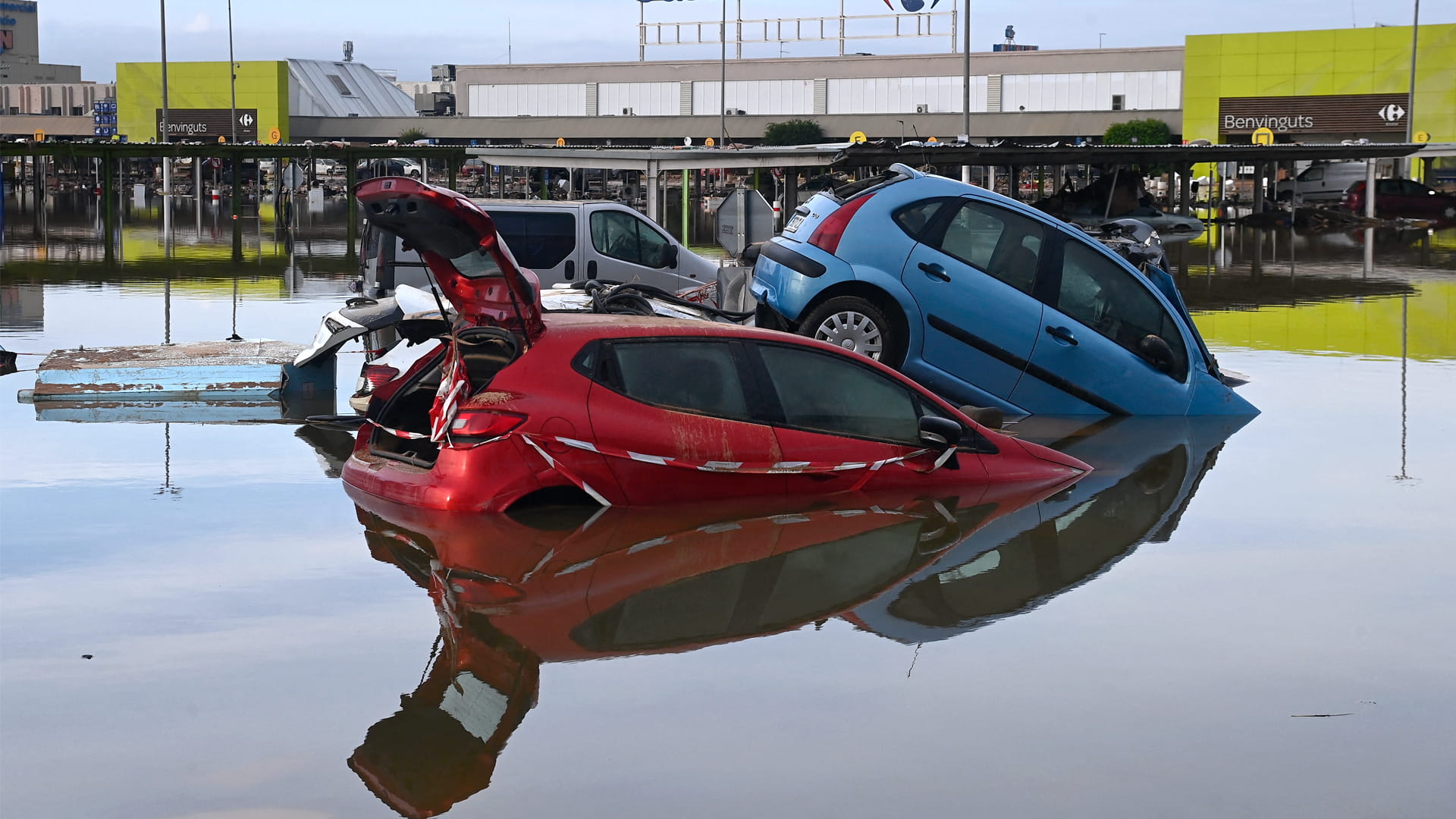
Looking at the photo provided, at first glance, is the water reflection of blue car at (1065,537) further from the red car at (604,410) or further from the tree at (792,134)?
the tree at (792,134)

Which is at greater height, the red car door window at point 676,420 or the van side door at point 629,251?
the van side door at point 629,251

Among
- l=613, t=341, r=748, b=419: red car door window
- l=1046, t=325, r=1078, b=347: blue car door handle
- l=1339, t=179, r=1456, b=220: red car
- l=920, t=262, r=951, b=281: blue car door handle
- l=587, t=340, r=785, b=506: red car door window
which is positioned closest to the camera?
l=587, t=340, r=785, b=506: red car door window

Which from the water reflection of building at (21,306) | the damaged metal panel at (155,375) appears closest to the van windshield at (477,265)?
the damaged metal panel at (155,375)

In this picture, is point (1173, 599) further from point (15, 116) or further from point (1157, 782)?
point (15, 116)

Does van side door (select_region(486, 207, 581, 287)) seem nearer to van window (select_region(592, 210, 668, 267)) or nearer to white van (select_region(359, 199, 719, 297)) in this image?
white van (select_region(359, 199, 719, 297))

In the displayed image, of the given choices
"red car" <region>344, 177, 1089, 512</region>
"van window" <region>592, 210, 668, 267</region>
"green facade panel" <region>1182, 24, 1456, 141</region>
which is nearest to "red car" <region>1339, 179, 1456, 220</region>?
"green facade panel" <region>1182, 24, 1456, 141</region>

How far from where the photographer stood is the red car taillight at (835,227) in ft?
41.1

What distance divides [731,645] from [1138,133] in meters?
76.5

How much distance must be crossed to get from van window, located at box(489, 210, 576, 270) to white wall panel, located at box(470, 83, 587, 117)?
81.1 m

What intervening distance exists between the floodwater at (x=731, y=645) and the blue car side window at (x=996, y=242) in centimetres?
144

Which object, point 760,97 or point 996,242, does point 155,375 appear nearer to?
point 996,242

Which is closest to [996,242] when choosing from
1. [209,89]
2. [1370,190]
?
[1370,190]

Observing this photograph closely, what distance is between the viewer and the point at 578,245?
57.7ft

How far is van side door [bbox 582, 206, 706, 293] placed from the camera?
696 inches
